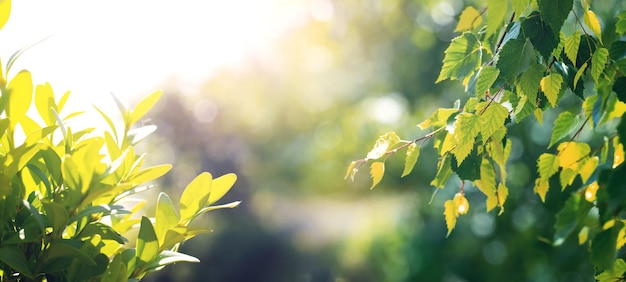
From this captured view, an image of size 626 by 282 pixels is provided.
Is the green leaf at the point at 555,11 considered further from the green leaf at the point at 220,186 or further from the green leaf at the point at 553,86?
the green leaf at the point at 220,186

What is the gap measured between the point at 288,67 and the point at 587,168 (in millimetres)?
8475

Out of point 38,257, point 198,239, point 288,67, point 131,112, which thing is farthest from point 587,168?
point 288,67

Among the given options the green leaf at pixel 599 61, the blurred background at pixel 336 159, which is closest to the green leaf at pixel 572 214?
the green leaf at pixel 599 61

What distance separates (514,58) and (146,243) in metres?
0.54

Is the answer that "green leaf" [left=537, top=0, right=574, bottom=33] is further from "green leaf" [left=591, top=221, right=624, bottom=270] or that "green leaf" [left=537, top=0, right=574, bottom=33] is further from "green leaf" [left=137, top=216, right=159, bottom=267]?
"green leaf" [left=137, top=216, right=159, bottom=267]

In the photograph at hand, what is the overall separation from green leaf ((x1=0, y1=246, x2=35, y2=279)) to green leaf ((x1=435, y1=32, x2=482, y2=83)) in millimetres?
590

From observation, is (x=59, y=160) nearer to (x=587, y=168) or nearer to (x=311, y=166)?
(x=587, y=168)

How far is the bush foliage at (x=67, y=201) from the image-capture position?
2.36 ft

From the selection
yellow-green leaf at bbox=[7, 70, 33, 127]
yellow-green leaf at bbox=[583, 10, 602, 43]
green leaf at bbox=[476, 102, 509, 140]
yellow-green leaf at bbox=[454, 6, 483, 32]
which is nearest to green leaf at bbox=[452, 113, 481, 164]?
green leaf at bbox=[476, 102, 509, 140]

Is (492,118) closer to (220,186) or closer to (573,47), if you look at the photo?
(573,47)

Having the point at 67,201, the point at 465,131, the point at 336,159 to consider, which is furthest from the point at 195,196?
the point at 336,159

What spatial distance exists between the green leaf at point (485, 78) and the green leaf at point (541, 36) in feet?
0.19

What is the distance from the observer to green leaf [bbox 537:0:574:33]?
69 centimetres

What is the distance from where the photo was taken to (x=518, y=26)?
0.78m
